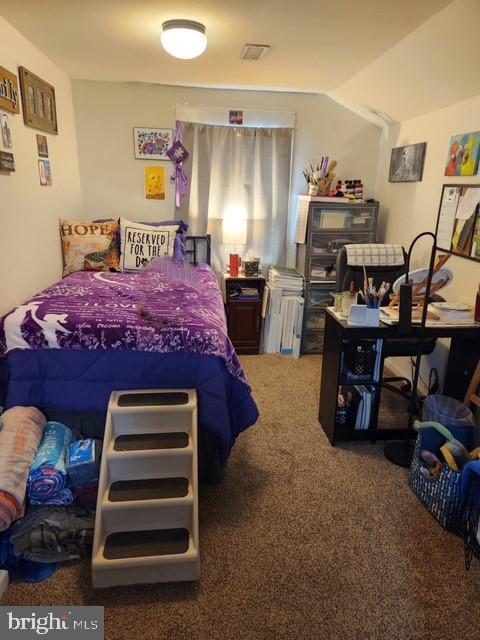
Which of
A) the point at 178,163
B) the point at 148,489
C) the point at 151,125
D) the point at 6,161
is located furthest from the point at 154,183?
the point at 148,489

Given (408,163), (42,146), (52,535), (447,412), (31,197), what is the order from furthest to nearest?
(408,163) < (42,146) < (31,197) < (447,412) < (52,535)

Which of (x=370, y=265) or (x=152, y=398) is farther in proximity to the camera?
(x=370, y=265)

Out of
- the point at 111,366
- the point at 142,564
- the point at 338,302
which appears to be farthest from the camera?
the point at 338,302

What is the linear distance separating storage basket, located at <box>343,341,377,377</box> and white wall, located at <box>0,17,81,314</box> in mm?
1938

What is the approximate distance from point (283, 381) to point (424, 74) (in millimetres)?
2211

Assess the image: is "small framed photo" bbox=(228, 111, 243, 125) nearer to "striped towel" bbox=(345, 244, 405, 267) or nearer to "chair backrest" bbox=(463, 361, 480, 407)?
"striped towel" bbox=(345, 244, 405, 267)

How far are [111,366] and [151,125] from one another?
2.50m

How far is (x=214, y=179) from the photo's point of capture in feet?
12.3

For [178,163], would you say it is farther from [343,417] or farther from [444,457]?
[444,457]

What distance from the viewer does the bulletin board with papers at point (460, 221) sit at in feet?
7.91

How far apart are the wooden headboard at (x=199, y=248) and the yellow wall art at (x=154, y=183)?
466 millimetres

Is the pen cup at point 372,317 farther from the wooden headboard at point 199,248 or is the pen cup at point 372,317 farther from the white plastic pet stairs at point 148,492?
the wooden headboard at point 199,248

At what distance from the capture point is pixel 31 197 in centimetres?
269

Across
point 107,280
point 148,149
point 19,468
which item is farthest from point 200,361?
point 148,149
